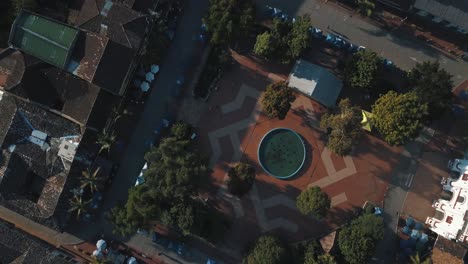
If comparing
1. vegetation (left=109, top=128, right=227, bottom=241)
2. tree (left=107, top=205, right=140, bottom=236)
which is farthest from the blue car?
tree (left=107, top=205, right=140, bottom=236)

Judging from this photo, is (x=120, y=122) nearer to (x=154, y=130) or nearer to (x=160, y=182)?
(x=154, y=130)

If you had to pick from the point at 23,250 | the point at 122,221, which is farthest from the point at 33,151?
the point at 122,221

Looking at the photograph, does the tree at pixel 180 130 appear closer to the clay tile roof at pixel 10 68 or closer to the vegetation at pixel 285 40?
the vegetation at pixel 285 40

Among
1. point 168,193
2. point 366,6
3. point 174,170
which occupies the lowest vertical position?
point 168,193

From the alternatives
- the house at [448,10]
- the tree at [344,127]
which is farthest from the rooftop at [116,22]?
the house at [448,10]

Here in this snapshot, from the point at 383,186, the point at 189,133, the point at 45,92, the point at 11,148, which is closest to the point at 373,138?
the point at 383,186

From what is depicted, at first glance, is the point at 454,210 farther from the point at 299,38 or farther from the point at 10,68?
the point at 10,68

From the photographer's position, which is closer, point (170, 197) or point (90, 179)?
point (170, 197)
